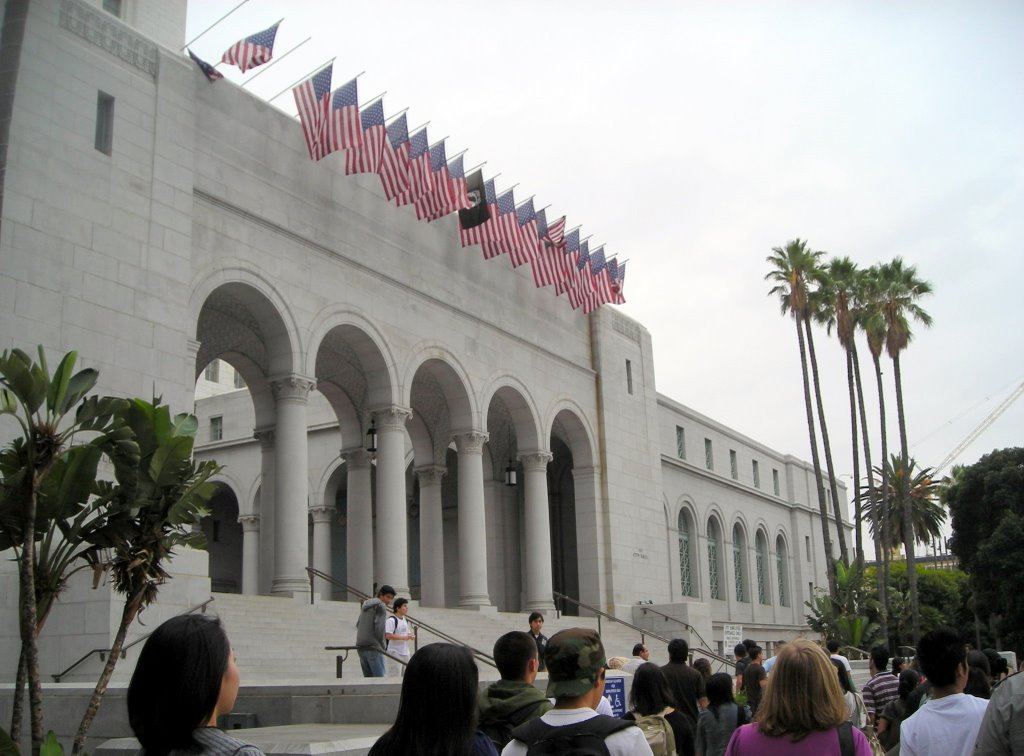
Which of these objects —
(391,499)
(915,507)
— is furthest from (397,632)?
(915,507)

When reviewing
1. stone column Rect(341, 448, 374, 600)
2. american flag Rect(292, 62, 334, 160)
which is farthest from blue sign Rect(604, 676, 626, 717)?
stone column Rect(341, 448, 374, 600)

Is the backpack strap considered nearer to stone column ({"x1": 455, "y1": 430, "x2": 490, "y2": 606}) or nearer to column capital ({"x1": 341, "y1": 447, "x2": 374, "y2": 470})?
stone column ({"x1": 455, "y1": 430, "x2": 490, "y2": 606})

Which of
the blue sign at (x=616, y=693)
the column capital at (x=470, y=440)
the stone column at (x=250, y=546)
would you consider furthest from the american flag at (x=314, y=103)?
the stone column at (x=250, y=546)

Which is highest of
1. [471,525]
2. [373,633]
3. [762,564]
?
[762,564]

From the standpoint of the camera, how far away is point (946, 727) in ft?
17.0

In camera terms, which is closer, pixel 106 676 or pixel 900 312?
pixel 106 676

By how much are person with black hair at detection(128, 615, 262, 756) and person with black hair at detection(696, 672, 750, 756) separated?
4.64 meters

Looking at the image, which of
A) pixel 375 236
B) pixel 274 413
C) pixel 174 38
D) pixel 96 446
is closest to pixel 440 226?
pixel 375 236

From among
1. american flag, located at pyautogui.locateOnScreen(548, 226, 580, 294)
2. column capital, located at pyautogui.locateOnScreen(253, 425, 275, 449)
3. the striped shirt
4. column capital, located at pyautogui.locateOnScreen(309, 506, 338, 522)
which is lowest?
the striped shirt

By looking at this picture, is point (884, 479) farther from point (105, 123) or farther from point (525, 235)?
point (105, 123)

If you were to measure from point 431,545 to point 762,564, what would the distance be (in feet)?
84.4

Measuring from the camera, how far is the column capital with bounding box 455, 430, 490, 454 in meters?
27.1

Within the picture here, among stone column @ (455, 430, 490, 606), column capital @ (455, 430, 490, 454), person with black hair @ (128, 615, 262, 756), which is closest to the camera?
person with black hair @ (128, 615, 262, 756)

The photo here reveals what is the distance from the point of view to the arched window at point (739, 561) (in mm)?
46625
